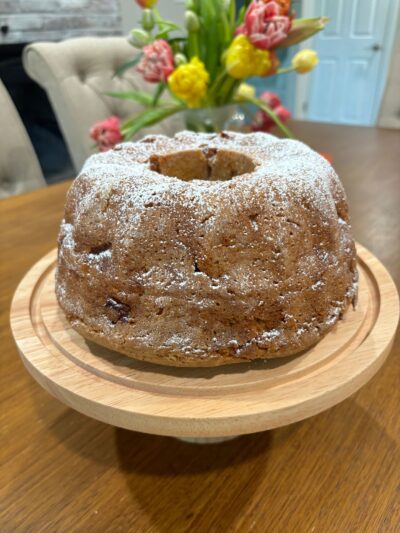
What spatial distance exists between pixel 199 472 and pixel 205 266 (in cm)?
29

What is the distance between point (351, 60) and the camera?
4391 mm

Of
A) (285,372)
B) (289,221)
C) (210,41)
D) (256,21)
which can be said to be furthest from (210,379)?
(210,41)

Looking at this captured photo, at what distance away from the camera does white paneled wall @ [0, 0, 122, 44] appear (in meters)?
3.22

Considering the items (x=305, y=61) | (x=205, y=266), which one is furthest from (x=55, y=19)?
(x=205, y=266)

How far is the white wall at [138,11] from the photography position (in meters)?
4.26

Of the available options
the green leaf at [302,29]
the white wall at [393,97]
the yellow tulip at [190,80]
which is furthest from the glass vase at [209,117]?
the white wall at [393,97]

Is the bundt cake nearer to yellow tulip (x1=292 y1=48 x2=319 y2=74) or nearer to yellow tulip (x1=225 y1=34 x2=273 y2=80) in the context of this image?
yellow tulip (x1=225 y1=34 x2=273 y2=80)

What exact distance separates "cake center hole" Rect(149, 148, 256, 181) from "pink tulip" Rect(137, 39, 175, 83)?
61cm

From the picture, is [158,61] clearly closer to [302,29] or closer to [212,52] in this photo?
[212,52]

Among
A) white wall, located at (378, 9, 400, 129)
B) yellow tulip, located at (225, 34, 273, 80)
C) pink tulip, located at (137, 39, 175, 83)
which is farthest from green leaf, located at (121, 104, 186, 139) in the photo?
white wall, located at (378, 9, 400, 129)

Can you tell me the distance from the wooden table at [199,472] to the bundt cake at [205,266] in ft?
0.56

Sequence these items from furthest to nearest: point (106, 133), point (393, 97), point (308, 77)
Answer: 1. point (308, 77)
2. point (393, 97)
3. point (106, 133)

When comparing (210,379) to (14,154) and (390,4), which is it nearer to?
(14,154)

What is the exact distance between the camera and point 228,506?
575mm
